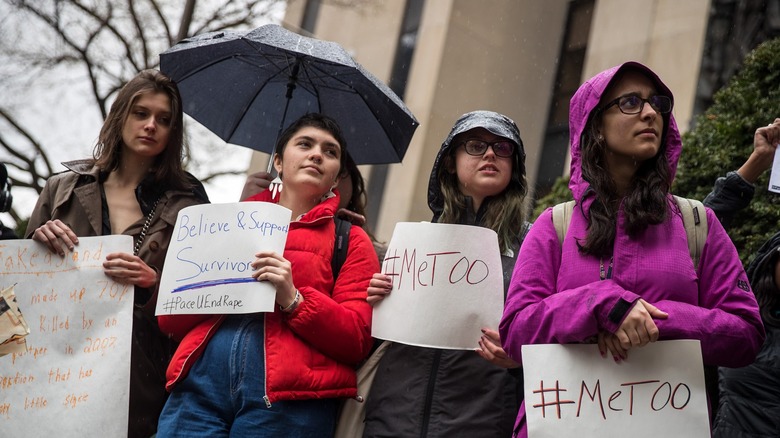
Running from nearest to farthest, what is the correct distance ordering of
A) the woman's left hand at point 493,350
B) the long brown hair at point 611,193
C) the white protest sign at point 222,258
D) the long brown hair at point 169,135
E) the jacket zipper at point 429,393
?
the long brown hair at point 611,193, the woman's left hand at point 493,350, the jacket zipper at point 429,393, the white protest sign at point 222,258, the long brown hair at point 169,135

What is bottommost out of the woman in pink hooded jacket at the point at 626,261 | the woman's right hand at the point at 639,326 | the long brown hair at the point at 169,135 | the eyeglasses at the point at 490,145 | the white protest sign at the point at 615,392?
the white protest sign at the point at 615,392

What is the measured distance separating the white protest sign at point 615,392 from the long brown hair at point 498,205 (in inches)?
38.1

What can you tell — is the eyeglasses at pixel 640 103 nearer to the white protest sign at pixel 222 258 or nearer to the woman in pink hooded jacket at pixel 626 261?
the woman in pink hooded jacket at pixel 626 261

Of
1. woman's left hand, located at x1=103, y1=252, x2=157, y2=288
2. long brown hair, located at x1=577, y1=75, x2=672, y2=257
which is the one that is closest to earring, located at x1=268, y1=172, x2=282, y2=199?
woman's left hand, located at x1=103, y1=252, x2=157, y2=288

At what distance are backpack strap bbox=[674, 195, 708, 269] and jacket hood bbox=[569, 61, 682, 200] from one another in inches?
6.0

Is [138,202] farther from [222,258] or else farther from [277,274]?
[277,274]

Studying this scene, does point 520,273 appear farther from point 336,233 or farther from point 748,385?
point 748,385

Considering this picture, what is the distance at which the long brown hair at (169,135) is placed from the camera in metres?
4.04

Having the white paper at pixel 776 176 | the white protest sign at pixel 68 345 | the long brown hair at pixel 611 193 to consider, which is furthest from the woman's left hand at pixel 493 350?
the white protest sign at pixel 68 345

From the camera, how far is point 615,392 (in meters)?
2.45

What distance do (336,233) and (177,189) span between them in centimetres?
99

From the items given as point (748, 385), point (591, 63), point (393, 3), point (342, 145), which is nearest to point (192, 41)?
point (342, 145)

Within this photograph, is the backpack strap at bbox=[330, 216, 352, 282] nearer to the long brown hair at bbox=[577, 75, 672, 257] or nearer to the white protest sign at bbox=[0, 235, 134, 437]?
the white protest sign at bbox=[0, 235, 134, 437]

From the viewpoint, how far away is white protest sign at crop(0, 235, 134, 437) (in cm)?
342
